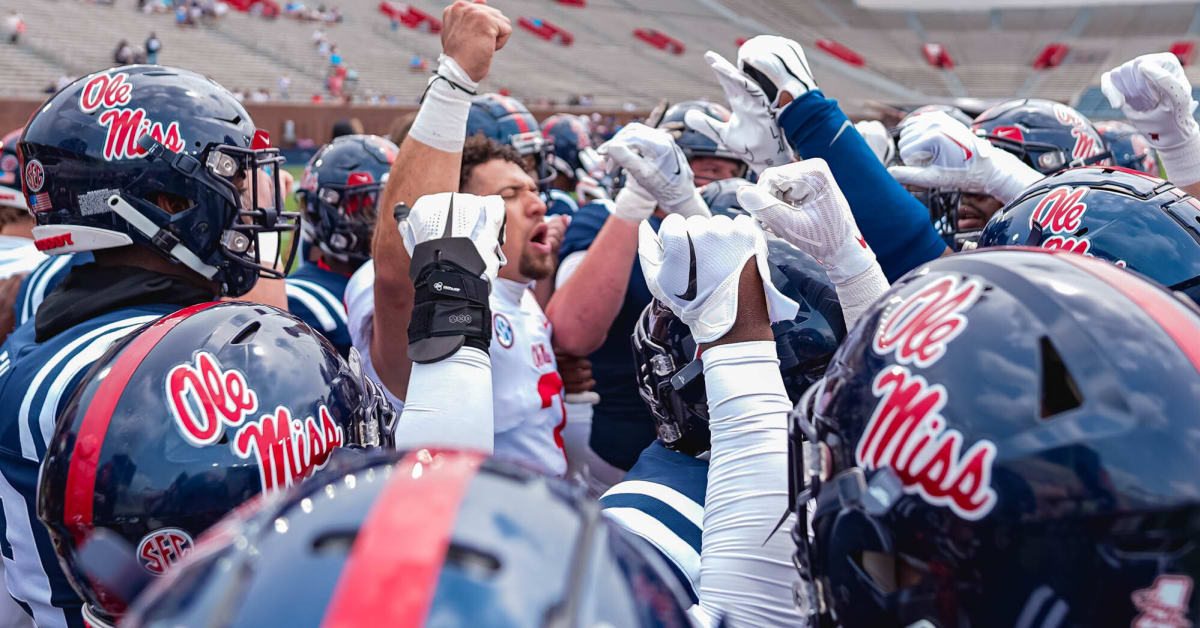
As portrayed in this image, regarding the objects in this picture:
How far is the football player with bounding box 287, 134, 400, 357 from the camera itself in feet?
15.1

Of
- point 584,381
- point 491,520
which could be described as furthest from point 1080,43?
point 491,520

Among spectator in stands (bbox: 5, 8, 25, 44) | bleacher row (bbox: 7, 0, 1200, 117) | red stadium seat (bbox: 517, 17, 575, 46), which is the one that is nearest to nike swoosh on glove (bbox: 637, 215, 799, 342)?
bleacher row (bbox: 7, 0, 1200, 117)

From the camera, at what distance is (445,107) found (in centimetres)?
293

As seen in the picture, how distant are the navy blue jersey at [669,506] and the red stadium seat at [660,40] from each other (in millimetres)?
39733

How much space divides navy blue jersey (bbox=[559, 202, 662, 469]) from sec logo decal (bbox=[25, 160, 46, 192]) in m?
2.02

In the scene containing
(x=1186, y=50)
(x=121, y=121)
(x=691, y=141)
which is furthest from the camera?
(x=1186, y=50)

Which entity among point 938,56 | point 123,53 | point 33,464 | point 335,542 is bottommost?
point 938,56

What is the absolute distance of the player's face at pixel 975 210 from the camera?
397cm

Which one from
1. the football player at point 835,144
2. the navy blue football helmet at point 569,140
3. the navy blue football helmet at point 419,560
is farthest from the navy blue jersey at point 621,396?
the navy blue football helmet at point 569,140

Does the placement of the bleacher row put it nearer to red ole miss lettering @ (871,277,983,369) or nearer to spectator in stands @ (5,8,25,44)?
spectator in stands @ (5,8,25,44)

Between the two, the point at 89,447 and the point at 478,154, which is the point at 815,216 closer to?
the point at 89,447

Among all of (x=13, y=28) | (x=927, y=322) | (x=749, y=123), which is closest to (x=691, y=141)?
(x=749, y=123)

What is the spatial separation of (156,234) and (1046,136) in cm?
380

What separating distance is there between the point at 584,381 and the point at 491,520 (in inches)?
116
